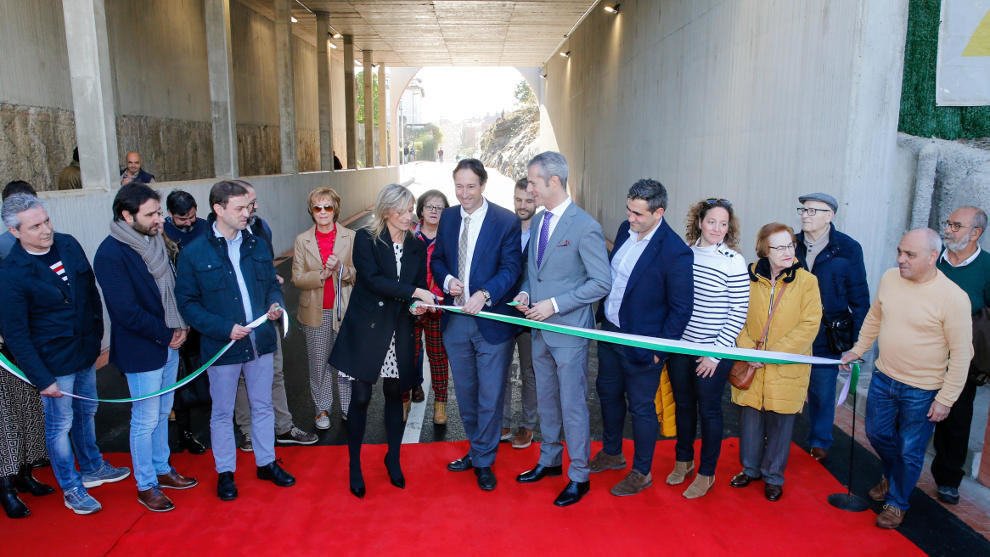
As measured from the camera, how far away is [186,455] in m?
4.69

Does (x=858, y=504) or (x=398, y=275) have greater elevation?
(x=398, y=275)

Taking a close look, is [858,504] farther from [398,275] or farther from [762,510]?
[398,275]

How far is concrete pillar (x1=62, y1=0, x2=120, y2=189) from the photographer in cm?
766

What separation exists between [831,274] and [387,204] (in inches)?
116

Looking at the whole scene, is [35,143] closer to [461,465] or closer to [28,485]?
[28,485]

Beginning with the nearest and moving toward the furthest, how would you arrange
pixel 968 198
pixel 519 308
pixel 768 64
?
pixel 519 308 < pixel 968 198 < pixel 768 64

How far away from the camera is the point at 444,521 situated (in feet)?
12.6

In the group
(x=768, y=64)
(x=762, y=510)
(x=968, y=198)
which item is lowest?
(x=762, y=510)

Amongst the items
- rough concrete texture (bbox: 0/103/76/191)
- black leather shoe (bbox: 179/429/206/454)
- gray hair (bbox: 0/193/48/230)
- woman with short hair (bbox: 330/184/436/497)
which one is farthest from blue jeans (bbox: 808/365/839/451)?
rough concrete texture (bbox: 0/103/76/191)

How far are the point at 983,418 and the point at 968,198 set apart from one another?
69.6 inches

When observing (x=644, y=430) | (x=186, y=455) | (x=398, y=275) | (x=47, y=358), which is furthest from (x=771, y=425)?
(x=47, y=358)

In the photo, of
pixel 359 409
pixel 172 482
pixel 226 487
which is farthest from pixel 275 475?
pixel 359 409

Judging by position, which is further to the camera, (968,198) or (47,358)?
(968,198)

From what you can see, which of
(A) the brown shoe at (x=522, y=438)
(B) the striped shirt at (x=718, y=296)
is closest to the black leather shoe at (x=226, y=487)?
(A) the brown shoe at (x=522, y=438)
